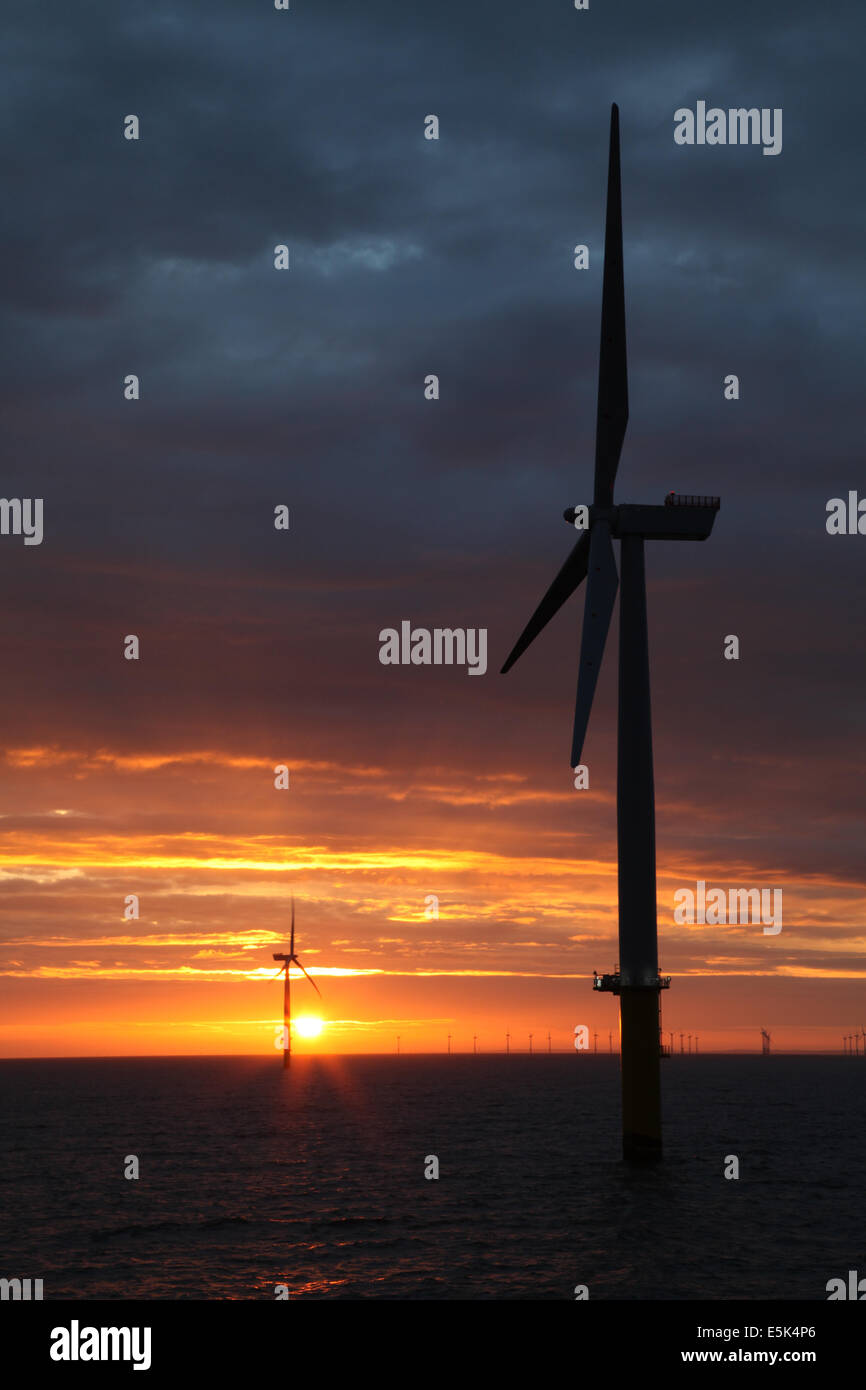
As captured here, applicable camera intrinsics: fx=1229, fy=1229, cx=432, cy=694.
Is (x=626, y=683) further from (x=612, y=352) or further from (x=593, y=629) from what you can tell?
(x=612, y=352)

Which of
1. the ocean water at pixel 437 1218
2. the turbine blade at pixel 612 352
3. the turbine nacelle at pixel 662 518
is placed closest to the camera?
the ocean water at pixel 437 1218

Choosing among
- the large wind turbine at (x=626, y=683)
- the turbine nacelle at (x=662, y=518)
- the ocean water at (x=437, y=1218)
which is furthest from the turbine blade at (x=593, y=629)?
the ocean water at (x=437, y=1218)

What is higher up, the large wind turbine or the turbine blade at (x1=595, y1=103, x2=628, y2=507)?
the turbine blade at (x1=595, y1=103, x2=628, y2=507)

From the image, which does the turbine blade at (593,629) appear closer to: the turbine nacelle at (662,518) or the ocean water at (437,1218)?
the turbine nacelle at (662,518)

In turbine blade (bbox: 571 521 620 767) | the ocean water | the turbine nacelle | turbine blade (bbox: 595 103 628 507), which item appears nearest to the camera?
the ocean water

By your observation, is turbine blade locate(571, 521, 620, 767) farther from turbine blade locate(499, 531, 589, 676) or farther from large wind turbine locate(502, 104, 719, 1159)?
turbine blade locate(499, 531, 589, 676)

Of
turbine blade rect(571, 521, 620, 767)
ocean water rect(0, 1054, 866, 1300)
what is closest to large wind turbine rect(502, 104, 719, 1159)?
turbine blade rect(571, 521, 620, 767)
